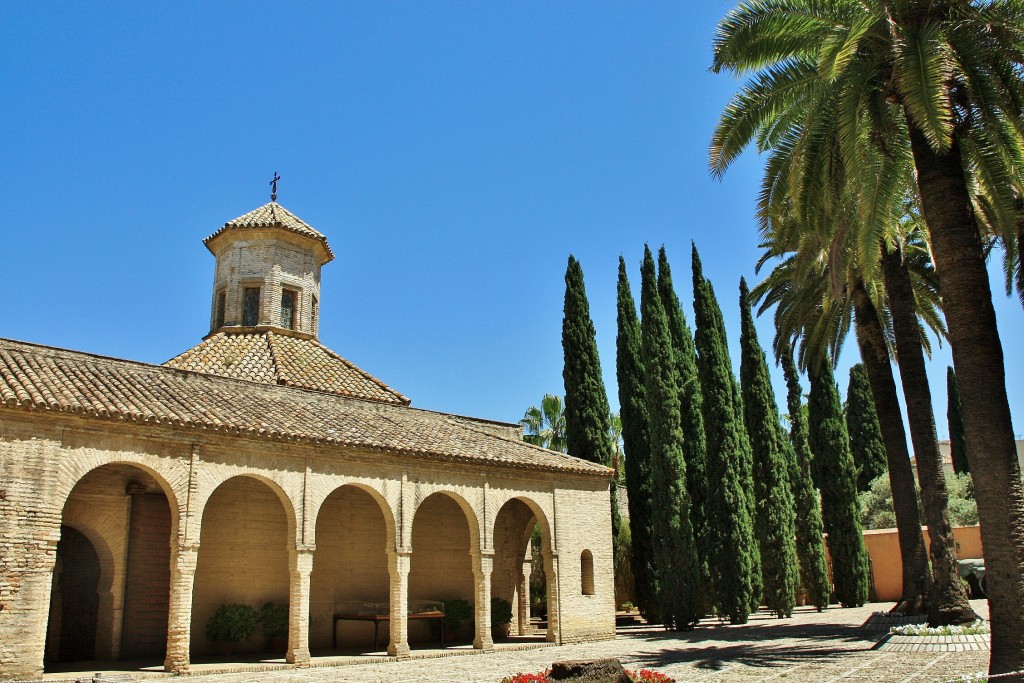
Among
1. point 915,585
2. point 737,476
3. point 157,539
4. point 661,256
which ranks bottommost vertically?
point 915,585

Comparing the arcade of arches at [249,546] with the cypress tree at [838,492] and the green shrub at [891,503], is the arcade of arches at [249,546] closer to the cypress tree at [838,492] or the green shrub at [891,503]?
the cypress tree at [838,492]

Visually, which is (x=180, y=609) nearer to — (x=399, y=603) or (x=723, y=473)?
(x=399, y=603)

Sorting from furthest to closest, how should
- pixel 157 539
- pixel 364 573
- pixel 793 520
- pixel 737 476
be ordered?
pixel 793 520 → pixel 737 476 → pixel 364 573 → pixel 157 539

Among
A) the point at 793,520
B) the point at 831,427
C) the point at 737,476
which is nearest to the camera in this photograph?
the point at 737,476

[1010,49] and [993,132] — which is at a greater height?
[1010,49]

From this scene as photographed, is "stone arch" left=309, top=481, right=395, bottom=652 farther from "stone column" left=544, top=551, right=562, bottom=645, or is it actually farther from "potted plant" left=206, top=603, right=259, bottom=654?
"stone column" left=544, top=551, right=562, bottom=645

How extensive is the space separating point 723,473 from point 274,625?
1353 centimetres

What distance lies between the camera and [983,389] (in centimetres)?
1055

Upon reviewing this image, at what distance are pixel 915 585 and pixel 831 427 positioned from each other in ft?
39.0

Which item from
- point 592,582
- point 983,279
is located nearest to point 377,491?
point 592,582

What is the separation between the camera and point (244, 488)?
17547 mm

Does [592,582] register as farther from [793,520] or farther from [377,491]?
[793,520]

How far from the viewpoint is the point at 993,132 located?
462 inches

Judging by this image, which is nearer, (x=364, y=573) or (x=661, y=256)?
(x=364, y=573)
